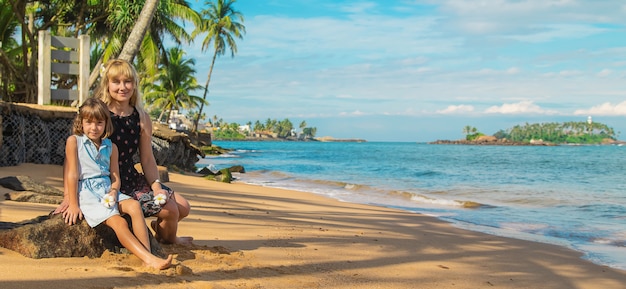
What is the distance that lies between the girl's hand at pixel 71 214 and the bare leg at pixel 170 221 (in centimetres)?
65

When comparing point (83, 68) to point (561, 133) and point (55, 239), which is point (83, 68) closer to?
point (55, 239)

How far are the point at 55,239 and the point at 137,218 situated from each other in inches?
22.5

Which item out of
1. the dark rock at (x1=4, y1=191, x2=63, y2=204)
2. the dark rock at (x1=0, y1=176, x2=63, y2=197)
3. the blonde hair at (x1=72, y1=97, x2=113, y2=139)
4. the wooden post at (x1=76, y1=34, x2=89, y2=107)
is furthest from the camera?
the wooden post at (x1=76, y1=34, x2=89, y2=107)

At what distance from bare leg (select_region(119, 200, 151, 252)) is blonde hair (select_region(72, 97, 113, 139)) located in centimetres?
53

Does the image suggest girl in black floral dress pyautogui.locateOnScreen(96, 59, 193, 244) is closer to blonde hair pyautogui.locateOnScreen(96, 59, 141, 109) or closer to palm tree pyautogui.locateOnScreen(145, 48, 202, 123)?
blonde hair pyautogui.locateOnScreen(96, 59, 141, 109)

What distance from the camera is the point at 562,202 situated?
14383 millimetres

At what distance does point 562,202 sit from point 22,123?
12.7m

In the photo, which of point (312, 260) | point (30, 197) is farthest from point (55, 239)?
point (30, 197)

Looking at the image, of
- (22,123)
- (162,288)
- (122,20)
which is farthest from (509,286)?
(122,20)

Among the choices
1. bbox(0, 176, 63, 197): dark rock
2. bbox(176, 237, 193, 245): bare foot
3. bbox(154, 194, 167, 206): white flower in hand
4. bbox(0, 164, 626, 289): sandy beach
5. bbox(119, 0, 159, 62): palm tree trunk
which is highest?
bbox(119, 0, 159, 62): palm tree trunk

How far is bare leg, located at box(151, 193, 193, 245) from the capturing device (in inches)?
168

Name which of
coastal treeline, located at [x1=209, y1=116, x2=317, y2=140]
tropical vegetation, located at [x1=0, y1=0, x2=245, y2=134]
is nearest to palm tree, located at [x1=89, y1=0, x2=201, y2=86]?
tropical vegetation, located at [x1=0, y1=0, x2=245, y2=134]

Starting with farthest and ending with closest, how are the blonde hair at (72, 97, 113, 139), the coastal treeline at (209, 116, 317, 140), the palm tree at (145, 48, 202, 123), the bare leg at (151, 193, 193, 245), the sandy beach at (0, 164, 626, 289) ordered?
1. the coastal treeline at (209, 116, 317, 140)
2. the palm tree at (145, 48, 202, 123)
3. the bare leg at (151, 193, 193, 245)
4. the blonde hair at (72, 97, 113, 139)
5. the sandy beach at (0, 164, 626, 289)

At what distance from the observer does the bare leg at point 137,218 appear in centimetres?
382
